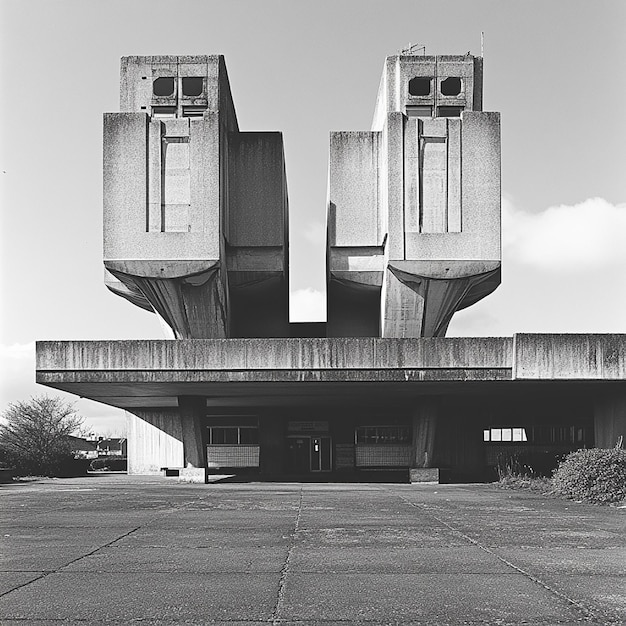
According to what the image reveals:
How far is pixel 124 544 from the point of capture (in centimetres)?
1145

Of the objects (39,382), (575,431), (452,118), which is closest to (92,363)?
(39,382)

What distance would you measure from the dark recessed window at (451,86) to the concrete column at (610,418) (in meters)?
16.8

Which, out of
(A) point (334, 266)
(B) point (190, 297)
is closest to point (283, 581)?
(B) point (190, 297)

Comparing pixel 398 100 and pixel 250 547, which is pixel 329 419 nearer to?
pixel 398 100

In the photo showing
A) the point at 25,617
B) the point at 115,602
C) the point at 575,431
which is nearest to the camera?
the point at 25,617

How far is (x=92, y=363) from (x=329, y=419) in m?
18.0

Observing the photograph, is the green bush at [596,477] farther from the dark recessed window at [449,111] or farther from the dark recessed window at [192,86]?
the dark recessed window at [192,86]

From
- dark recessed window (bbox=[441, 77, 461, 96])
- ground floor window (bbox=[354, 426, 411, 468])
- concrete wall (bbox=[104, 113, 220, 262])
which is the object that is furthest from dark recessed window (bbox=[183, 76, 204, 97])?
ground floor window (bbox=[354, 426, 411, 468])

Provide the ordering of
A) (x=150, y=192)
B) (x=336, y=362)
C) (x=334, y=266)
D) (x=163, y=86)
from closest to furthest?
(x=336, y=362), (x=150, y=192), (x=163, y=86), (x=334, y=266)

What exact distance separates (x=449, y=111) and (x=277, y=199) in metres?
9.28

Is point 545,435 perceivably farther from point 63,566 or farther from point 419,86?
point 63,566

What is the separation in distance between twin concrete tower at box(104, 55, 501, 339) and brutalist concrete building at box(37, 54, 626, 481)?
69 mm

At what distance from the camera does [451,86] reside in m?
39.7

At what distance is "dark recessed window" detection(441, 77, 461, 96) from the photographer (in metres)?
39.6
